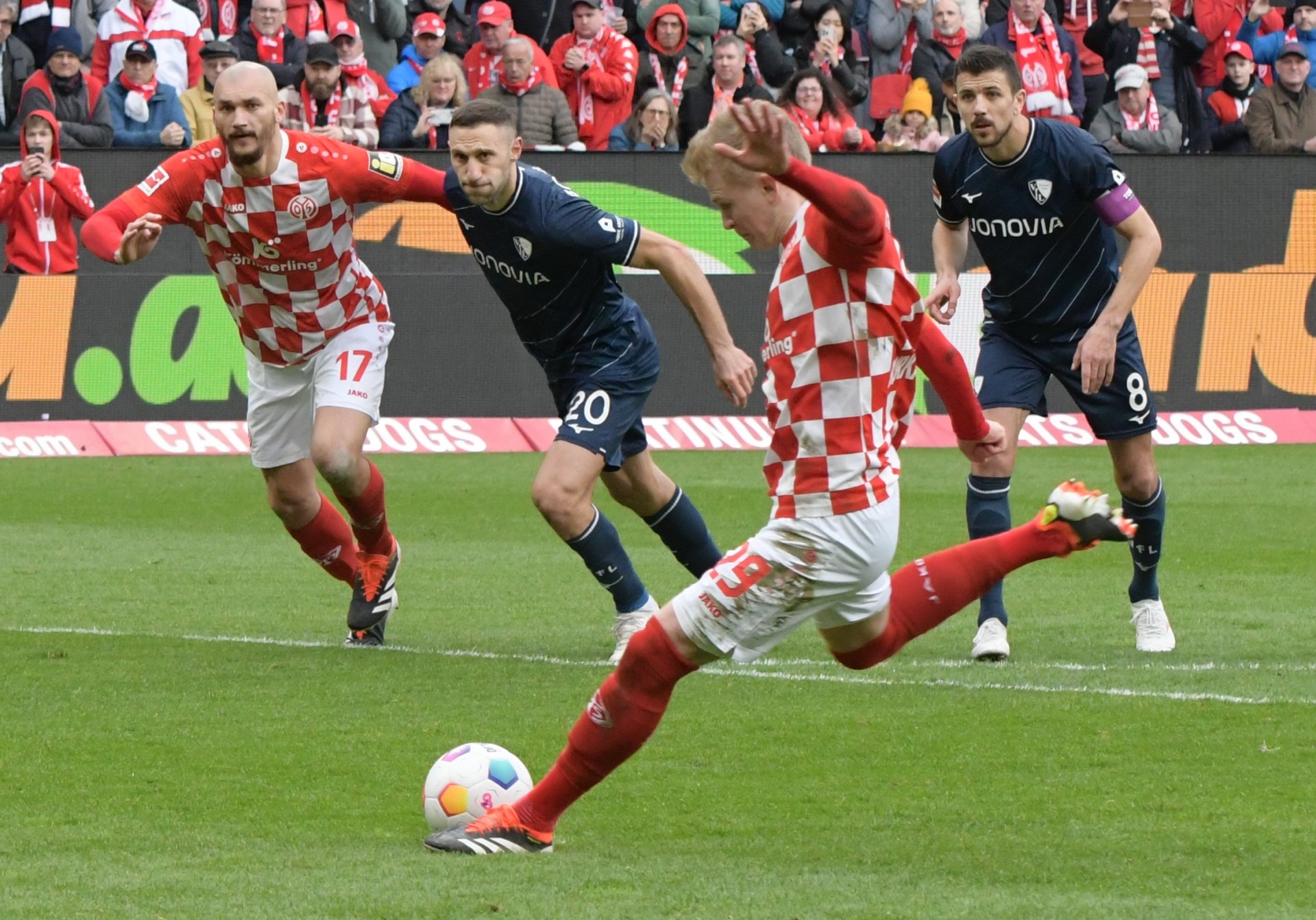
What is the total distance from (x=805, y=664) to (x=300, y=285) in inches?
94.7

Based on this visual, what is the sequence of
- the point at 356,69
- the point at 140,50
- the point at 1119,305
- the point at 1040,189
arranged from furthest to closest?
the point at 356,69 → the point at 140,50 → the point at 1040,189 → the point at 1119,305

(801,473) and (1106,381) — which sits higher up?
(801,473)

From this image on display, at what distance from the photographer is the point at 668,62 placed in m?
18.6

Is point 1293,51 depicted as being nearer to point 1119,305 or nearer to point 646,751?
point 1119,305

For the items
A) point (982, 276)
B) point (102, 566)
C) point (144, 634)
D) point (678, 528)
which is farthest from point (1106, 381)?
point (982, 276)

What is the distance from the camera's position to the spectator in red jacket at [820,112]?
17.5 metres

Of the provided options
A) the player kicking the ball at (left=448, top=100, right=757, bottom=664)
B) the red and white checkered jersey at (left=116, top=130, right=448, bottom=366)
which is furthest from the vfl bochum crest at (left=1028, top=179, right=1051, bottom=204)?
the red and white checkered jersey at (left=116, top=130, right=448, bottom=366)

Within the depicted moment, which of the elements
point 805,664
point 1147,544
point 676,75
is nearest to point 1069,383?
point 1147,544

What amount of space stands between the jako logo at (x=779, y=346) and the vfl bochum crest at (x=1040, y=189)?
2.80 metres

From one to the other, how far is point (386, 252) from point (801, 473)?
12444 mm

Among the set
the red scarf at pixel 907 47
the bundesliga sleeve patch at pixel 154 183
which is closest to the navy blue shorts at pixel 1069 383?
the bundesliga sleeve patch at pixel 154 183

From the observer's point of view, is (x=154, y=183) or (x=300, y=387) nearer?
(x=154, y=183)

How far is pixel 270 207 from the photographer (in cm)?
769

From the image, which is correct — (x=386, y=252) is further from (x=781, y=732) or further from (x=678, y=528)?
(x=781, y=732)
